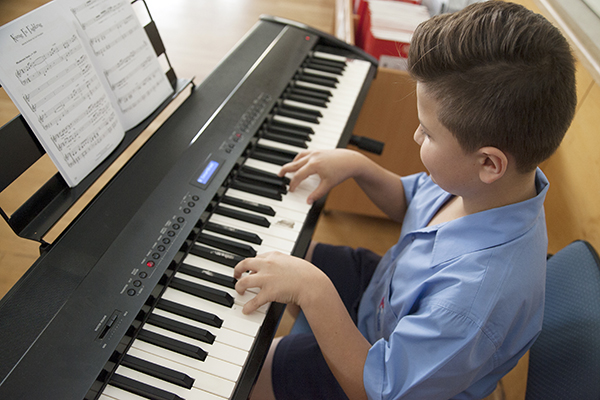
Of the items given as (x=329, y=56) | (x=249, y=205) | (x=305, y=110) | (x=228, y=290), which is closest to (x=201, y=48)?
(x=329, y=56)

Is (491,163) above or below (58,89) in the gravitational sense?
below

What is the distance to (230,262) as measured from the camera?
894 millimetres

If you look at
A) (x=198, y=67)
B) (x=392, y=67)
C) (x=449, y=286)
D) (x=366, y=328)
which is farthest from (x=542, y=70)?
(x=198, y=67)

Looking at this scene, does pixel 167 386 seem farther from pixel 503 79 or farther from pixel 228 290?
pixel 503 79

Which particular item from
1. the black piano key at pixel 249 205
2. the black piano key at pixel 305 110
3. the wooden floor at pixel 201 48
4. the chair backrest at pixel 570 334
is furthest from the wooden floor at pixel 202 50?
the chair backrest at pixel 570 334

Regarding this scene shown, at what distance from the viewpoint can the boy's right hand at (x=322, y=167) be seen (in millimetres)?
1073

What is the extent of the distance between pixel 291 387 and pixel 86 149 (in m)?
0.70

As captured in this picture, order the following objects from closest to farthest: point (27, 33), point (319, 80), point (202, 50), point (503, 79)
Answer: point (503, 79)
point (27, 33)
point (319, 80)
point (202, 50)

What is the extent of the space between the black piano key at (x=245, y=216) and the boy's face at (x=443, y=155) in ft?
1.29

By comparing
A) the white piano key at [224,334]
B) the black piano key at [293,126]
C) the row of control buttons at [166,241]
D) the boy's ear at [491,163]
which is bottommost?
the white piano key at [224,334]

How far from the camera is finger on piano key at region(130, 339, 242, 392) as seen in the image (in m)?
0.73

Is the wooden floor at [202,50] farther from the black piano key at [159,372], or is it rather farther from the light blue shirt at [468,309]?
the light blue shirt at [468,309]

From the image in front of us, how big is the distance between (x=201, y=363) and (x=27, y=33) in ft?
2.21

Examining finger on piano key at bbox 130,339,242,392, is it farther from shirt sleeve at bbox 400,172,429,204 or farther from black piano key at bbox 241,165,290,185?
shirt sleeve at bbox 400,172,429,204
